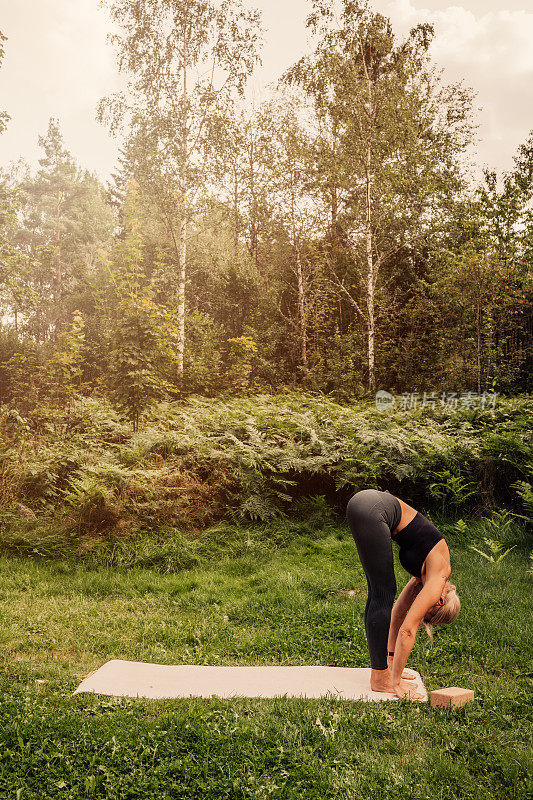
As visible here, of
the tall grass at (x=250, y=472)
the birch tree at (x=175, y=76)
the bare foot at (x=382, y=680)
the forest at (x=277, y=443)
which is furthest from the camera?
the birch tree at (x=175, y=76)

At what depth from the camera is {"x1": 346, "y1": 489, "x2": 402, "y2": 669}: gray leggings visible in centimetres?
397

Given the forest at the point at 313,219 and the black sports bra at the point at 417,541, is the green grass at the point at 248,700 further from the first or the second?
the forest at the point at 313,219

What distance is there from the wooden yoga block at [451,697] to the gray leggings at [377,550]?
0.42 meters

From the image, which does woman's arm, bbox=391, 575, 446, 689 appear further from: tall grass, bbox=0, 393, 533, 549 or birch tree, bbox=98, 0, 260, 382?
birch tree, bbox=98, 0, 260, 382

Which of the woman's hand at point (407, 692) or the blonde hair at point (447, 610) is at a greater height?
the blonde hair at point (447, 610)

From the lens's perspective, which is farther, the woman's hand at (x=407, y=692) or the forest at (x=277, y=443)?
the woman's hand at (x=407, y=692)

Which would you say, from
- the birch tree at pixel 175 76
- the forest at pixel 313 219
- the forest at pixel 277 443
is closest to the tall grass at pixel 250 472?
the forest at pixel 277 443

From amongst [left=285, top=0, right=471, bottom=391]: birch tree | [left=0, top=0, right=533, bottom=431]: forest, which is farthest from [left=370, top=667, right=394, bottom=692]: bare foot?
[left=285, top=0, right=471, bottom=391]: birch tree

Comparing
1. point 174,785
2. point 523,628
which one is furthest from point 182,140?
point 174,785

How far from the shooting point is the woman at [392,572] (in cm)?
386

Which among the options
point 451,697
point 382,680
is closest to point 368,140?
point 382,680

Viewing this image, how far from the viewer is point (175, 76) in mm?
19156

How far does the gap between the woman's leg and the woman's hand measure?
10.8 inches

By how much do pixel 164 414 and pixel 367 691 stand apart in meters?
7.50
